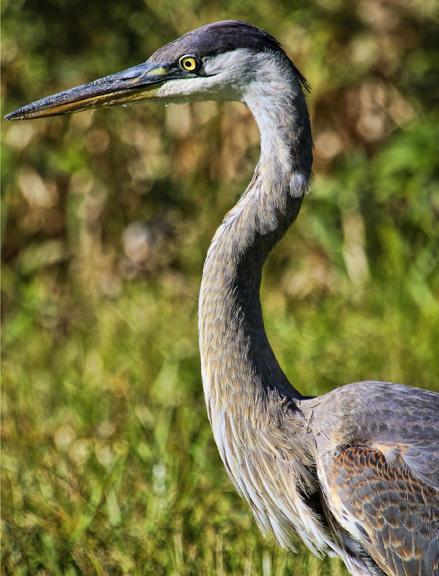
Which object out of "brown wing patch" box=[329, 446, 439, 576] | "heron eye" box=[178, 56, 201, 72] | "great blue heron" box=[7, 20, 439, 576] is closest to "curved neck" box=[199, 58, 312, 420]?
"great blue heron" box=[7, 20, 439, 576]

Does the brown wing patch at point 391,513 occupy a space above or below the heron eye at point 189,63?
below

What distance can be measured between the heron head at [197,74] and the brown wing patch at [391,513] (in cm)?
114

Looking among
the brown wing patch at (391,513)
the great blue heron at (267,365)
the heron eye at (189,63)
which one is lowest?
the brown wing patch at (391,513)

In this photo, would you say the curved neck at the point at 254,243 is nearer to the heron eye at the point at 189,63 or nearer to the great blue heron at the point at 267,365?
the great blue heron at the point at 267,365

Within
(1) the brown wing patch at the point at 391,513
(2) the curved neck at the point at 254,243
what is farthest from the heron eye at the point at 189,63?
(1) the brown wing patch at the point at 391,513

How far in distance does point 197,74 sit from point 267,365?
0.89 meters

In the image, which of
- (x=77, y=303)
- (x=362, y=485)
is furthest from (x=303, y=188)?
(x=77, y=303)

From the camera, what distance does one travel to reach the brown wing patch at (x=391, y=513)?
9.81 ft

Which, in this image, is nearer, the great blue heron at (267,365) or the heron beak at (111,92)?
the great blue heron at (267,365)

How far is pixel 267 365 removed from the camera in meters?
3.28

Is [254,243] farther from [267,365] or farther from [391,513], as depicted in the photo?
[391,513]

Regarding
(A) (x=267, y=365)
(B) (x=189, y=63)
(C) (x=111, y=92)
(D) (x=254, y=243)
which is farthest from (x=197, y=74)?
(A) (x=267, y=365)

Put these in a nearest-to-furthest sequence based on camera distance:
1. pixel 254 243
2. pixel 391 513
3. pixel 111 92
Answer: pixel 391 513 < pixel 254 243 < pixel 111 92

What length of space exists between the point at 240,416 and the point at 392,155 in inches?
122
